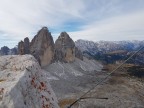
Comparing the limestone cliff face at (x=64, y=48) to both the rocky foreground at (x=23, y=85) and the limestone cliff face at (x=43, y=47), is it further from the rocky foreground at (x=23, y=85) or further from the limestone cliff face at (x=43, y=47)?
the rocky foreground at (x=23, y=85)

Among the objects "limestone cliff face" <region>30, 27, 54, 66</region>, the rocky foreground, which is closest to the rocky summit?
"limestone cliff face" <region>30, 27, 54, 66</region>

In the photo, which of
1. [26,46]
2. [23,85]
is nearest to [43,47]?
[26,46]

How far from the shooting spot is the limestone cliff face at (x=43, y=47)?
11818 centimetres

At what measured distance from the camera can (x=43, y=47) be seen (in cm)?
12144

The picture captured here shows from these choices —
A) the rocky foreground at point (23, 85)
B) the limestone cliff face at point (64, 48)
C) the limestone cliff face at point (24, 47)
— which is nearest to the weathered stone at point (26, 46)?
the limestone cliff face at point (24, 47)

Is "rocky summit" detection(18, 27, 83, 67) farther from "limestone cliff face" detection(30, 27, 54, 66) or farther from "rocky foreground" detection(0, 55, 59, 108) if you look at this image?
"rocky foreground" detection(0, 55, 59, 108)

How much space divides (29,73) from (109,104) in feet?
180

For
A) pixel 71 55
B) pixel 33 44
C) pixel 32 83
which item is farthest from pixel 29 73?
pixel 71 55

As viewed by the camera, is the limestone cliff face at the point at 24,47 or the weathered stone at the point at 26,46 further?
the limestone cliff face at the point at 24,47

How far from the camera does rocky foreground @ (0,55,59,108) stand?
231 inches

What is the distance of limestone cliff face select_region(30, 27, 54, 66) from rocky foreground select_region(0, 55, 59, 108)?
108m

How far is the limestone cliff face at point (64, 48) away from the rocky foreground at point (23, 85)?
406ft

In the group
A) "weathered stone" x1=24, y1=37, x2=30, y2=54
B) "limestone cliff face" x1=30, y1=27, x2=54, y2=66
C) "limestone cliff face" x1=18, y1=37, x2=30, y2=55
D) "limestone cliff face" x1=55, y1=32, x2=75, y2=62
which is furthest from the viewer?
"limestone cliff face" x1=55, y1=32, x2=75, y2=62

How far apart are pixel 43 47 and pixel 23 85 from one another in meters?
116
